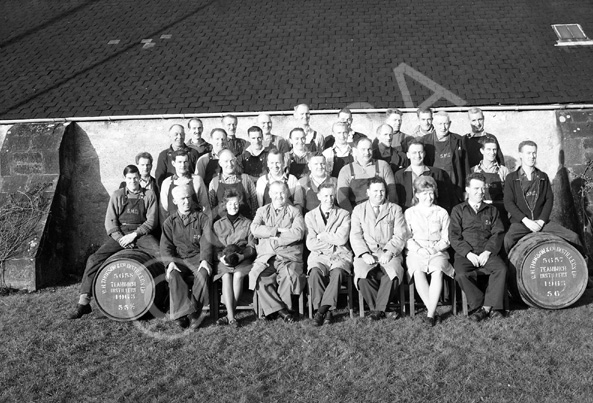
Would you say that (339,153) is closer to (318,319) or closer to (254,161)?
(254,161)

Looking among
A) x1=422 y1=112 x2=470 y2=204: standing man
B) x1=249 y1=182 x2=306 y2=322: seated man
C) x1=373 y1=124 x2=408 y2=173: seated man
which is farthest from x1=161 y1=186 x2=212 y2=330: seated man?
x1=422 y1=112 x2=470 y2=204: standing man

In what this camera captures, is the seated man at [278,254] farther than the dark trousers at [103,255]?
No

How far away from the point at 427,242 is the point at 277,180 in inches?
79.7

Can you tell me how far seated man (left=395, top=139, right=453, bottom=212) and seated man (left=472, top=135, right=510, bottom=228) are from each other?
0.52 metres

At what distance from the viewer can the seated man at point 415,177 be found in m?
7.57

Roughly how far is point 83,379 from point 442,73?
8464 millimetres

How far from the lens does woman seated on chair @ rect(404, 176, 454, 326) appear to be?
6.81 m

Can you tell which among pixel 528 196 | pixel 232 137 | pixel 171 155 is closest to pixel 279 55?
pixel 232 137

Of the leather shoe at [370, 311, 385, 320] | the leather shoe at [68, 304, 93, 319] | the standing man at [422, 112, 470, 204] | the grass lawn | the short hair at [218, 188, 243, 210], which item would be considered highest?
the standing man at [422, 112, 470, 204]

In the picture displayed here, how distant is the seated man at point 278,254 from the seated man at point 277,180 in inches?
15.1

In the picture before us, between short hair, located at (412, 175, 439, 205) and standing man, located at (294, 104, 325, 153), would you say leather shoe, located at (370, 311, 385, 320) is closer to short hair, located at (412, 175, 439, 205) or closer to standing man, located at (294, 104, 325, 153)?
short hair, located at (412, 175, 439, 205)

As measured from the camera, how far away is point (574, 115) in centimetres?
1038

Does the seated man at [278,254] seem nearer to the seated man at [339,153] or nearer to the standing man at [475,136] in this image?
the seated man at [339,153]

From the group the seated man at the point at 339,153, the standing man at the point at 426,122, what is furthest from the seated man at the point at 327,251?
the standing man at the point at 426,122
